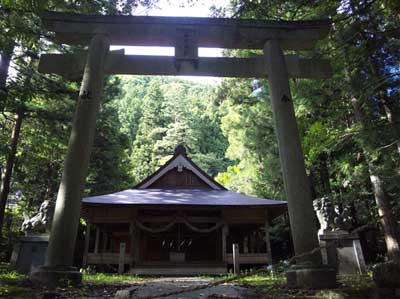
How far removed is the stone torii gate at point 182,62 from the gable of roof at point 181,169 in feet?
37.2

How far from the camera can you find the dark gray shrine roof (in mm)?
12539

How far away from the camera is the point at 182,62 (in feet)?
17.7

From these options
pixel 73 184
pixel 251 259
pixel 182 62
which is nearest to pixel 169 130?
pixel 251 259

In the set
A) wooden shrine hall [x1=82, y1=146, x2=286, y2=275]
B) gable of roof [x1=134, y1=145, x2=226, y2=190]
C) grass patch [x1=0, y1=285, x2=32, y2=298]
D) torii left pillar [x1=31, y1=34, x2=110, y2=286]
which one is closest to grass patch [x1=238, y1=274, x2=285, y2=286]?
torii left pillar [x1=31, y1=34, x2=110, y2=286]

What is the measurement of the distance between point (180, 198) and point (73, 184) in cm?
960

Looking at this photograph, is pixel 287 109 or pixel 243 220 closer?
pixel 287 109

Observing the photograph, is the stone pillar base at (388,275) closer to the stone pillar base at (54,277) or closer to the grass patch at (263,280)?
the grass patch at (263,280)

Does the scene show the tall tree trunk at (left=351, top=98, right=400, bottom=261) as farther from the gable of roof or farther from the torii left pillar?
the torii left pillar

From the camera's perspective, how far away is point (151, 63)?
5.54 meters

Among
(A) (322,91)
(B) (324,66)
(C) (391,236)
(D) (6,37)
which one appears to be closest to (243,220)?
(C) (391,236)

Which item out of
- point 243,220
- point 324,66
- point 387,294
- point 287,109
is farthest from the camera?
point 243,220

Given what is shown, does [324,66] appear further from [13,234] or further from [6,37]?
[13,234]

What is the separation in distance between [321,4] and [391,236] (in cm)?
850

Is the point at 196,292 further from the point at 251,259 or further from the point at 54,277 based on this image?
the point at 251,259
